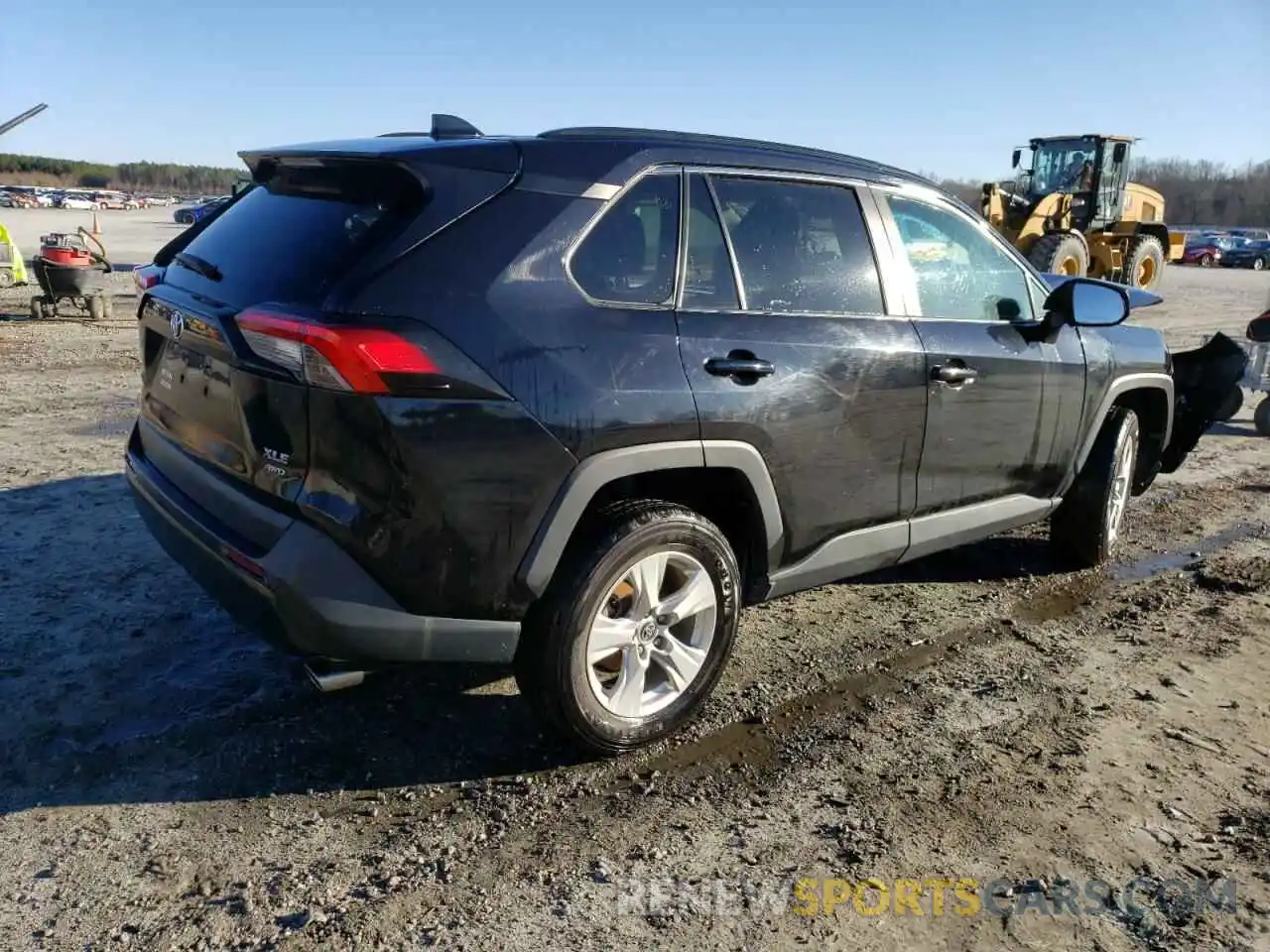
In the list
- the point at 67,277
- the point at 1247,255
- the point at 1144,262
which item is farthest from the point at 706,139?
the point at 1247,255

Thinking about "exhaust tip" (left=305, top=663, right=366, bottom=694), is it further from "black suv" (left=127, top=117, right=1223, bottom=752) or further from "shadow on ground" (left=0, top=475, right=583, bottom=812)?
"shadow on ground" (left=0, top=475, right=583, bottom=812)

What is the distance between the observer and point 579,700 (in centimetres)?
297

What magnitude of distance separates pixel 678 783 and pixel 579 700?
→ 415 millimetres

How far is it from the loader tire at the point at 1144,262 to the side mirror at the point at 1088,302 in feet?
58.4

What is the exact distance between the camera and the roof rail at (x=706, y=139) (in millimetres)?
3113

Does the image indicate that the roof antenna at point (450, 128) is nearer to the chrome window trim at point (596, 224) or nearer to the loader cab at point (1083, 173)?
the chrome window trim at point (596, 224)

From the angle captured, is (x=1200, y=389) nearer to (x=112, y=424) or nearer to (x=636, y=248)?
(x=636, y=248)

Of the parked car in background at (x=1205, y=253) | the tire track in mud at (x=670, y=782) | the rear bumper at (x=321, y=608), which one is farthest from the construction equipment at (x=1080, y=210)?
the parked car in background at (x=1205, y=253)

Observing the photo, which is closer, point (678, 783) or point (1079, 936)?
point (1079, 936)

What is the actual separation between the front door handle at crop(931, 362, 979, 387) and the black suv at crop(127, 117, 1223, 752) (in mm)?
15

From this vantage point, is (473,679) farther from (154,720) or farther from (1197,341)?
(1197,341)

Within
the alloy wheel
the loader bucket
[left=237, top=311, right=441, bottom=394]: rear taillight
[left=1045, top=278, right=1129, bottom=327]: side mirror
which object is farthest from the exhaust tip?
the loader bucket

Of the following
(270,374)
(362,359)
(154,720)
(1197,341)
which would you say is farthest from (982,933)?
(1197,341)

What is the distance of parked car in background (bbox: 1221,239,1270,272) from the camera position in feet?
135
